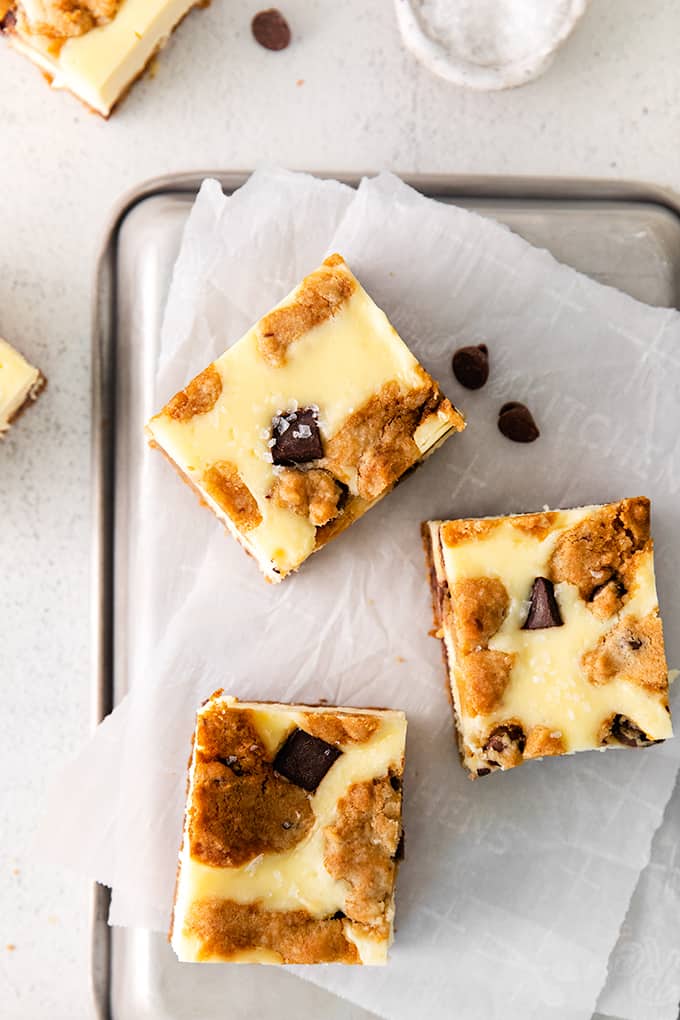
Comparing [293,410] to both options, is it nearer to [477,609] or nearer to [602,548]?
[477,609]

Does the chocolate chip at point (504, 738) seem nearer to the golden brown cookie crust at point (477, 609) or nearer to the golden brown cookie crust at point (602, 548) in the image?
the golden brown cookie crust at point (477, 609)

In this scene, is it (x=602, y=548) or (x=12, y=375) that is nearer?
(x=602, y=548)

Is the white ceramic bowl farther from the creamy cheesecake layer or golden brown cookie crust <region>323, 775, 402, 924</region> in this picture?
golden brown cookie crust <region>323, 775, 402, 924</region>

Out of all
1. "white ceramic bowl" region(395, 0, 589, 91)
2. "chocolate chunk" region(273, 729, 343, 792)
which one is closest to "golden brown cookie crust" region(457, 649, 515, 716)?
"chocolate chunk" region(273, 729, 343, 792)

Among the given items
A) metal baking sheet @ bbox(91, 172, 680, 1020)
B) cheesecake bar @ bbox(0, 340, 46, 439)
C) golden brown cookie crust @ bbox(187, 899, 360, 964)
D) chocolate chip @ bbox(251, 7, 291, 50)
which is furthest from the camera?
chocolate chip @ bbox(251, 7, 291, 50)

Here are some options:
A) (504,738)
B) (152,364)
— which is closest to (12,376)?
(152,364)

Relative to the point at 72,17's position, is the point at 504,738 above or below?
below

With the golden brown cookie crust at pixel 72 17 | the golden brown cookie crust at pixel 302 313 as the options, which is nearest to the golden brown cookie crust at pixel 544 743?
the golden brown cookie crust at pixel 302 313
